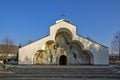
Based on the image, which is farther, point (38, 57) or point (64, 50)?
point (64, 50)

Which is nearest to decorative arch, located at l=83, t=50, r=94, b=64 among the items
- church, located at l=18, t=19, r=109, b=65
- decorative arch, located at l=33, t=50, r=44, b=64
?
church, located at l=18, t=19, r=109, b=65

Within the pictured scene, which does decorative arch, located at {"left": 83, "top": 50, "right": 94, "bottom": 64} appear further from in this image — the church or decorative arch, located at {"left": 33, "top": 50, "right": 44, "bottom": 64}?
decorative arch, located at {"left": 33, "top": 50, "right": 44, "bottom": 64}

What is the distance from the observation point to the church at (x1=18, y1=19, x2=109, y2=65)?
40.9 metres

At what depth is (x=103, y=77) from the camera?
21.7 meters

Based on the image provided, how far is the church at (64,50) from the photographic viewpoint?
40.9 m

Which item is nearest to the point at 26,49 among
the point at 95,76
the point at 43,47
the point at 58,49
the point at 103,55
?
the point at 43,47

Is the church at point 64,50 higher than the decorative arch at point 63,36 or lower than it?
lower

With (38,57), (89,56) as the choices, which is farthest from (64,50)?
(38,57)

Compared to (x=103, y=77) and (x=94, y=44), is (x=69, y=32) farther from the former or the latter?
(x=103, y=77)

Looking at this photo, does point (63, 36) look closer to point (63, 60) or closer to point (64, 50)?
point (64, 50)

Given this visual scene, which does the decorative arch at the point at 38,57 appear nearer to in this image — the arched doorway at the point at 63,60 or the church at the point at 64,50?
the church at the point at 64,50

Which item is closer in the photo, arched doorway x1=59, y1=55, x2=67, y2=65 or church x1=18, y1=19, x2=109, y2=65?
church x1=18, y1=19, x2=109, y2=65

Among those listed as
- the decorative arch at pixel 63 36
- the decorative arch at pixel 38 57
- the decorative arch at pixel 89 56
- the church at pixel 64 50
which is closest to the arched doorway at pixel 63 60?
the church at pixel 64 50

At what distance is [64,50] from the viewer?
42.5m
